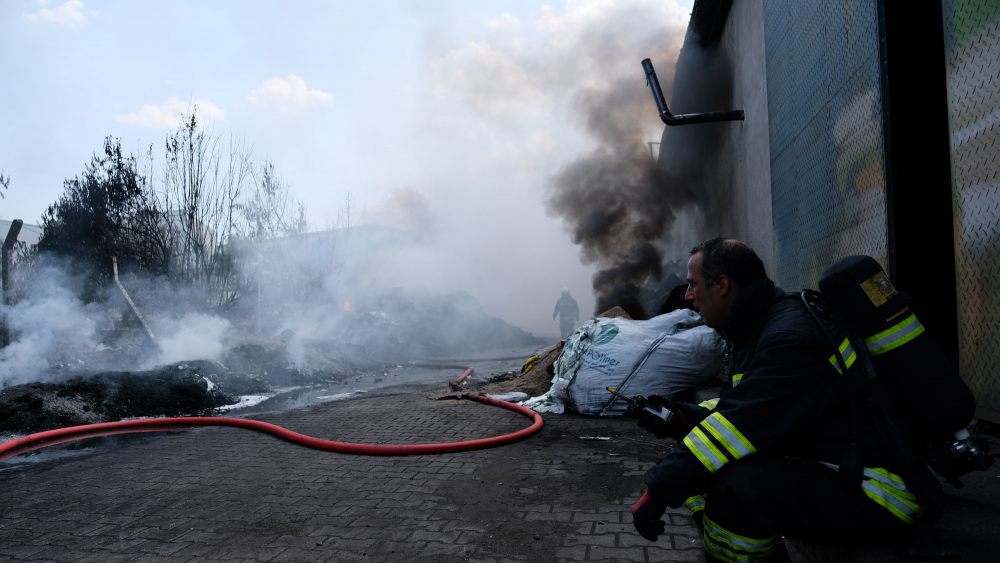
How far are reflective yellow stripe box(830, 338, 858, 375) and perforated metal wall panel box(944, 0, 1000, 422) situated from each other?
5.96 feet

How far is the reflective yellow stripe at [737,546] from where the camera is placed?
1639mm

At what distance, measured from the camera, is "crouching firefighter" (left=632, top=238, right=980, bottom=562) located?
1.55 metres

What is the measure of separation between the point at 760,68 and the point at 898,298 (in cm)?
587

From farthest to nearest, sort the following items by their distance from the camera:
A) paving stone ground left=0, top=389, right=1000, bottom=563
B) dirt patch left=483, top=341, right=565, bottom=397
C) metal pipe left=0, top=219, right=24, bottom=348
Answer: metal pipe left=0, top=219, right=24, bottom=348 → dirt patch left=483, top=341, right=565, bottom=397 → paving stone ground left=0, top=389, right=1000, bottom=563

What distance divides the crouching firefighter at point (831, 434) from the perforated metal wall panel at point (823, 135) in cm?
232

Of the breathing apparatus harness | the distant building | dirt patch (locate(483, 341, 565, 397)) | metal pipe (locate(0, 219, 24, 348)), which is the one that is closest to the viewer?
the breathing apparatus harness

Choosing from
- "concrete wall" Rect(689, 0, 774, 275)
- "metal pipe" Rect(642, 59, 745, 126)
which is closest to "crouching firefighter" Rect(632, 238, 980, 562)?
"concrete wall" Rect(689, 0, 774, 275)

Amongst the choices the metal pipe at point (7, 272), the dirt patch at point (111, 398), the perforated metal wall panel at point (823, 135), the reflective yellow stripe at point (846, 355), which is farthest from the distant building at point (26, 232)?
the reflective yellow stripe at point (846, 355)

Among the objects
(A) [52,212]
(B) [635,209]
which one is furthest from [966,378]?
(A) [52,212]

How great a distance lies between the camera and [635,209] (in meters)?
14.0

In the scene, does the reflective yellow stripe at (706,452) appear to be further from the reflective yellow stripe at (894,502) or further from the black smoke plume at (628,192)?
the black smoke plume at (628,192)

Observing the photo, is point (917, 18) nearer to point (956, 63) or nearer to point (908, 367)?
point (956, 63)

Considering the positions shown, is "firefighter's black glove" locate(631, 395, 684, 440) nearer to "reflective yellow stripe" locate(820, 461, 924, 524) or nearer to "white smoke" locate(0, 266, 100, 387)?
"reflective yellow stripe" locate(820, 461, 924, 524)

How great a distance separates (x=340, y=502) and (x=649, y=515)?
2.16 meters
